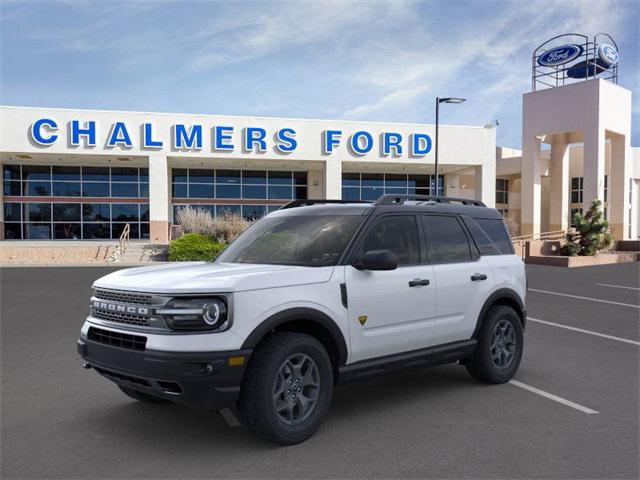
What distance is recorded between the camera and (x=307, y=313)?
4328 millimetres

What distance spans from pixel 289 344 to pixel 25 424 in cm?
252

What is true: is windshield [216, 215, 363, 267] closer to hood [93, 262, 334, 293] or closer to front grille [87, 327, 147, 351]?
hood [93, 262, 334, 293]

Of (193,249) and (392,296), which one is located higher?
(392,296)

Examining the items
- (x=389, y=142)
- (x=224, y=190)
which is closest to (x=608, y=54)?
(x=389, y=142)

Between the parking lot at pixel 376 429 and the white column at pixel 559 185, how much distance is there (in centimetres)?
3261

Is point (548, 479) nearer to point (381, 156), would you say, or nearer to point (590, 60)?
point (381, 156)

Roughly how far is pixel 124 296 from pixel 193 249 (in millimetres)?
20971

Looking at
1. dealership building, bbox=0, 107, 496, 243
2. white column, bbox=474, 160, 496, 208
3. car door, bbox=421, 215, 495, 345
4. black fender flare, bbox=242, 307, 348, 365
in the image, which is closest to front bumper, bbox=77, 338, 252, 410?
black fender flare, bbox=242, 307, 348, 365

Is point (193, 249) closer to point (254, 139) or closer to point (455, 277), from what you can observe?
point (254, 139)

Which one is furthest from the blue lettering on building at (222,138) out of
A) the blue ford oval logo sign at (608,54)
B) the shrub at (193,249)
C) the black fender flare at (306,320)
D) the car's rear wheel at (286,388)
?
the car's rear wheel at (286,388)

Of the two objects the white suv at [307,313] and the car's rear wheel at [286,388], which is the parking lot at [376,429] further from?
the white suv at [307,313]

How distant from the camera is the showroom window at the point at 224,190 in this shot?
123 feet

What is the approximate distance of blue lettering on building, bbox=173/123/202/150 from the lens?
3180 cm

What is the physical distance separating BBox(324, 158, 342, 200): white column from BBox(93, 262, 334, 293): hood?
29794 millimetres
